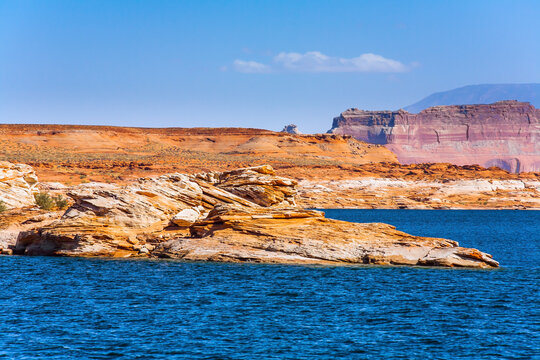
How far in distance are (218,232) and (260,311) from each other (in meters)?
12.9

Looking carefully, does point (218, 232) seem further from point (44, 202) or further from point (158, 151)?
point (158, 151)

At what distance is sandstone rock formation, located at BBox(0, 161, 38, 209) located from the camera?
178 feet

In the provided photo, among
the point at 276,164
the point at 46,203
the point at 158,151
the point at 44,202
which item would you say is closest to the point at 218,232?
the point at 46,203

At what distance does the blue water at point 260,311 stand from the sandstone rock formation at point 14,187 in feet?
49.5

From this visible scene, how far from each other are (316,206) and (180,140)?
86514mm

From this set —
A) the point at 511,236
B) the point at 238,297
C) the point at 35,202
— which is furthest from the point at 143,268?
the point at 511,236

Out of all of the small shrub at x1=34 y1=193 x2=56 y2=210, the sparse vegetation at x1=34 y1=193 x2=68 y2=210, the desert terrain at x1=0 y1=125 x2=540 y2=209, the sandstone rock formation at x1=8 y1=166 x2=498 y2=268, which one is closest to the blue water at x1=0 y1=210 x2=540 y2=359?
the sandstone rock formation at x1=8 y1=166 x2=498 y2=268

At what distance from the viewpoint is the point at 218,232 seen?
39.4 meters

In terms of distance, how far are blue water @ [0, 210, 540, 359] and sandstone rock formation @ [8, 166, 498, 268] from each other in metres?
1.27

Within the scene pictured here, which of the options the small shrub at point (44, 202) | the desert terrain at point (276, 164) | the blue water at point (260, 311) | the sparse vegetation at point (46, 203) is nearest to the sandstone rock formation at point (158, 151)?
the desert terrain at point (276, 164)

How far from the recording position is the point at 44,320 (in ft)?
82.4

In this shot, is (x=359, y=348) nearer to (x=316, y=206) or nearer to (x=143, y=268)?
(x=143, y=268)

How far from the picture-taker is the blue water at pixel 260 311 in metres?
21.5

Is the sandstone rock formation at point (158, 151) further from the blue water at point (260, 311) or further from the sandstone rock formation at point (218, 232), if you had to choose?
the blue water at point (260, 311)
